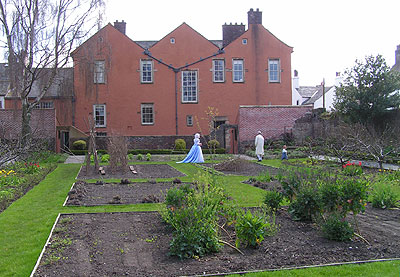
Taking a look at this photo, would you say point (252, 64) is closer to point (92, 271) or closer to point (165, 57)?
point (165, 57)

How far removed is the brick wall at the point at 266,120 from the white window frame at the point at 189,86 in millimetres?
7571

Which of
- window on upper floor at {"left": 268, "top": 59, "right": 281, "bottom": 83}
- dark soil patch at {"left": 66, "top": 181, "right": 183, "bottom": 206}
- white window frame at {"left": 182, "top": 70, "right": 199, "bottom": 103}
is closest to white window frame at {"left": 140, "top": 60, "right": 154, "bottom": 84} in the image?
white window frame at {"left": 182, "top": 70, "right": 199, "bottom": 103}

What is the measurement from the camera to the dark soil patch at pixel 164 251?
14.6 feet

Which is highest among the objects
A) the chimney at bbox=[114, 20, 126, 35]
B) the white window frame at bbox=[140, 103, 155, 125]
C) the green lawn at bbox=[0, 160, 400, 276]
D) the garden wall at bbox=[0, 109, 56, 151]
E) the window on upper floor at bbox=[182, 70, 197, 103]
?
the chimney at bbox=[114, 20, 126, 35]

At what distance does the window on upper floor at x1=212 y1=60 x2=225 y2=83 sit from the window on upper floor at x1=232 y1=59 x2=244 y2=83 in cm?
96

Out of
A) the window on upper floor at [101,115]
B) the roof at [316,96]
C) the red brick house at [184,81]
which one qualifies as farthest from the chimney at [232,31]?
the roof at [316,96]

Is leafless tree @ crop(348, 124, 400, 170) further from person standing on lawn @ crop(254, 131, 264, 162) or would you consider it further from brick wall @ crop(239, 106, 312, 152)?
brick wall @ crop(239, 106, 312, 152)

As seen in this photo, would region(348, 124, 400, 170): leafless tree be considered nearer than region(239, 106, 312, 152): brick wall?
Yes

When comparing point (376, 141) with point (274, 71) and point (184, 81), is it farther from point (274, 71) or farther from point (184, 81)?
point (184, 81)

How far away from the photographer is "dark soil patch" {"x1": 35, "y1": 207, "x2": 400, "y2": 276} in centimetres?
445

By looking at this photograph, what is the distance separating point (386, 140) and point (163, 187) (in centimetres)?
1121

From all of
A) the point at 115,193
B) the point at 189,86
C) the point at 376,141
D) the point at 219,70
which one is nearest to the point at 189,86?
the point at 189,86

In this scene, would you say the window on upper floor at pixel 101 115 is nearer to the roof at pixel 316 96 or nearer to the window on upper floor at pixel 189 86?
the window on upper floor at pixel 189 86

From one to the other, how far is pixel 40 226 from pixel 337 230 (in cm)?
459
